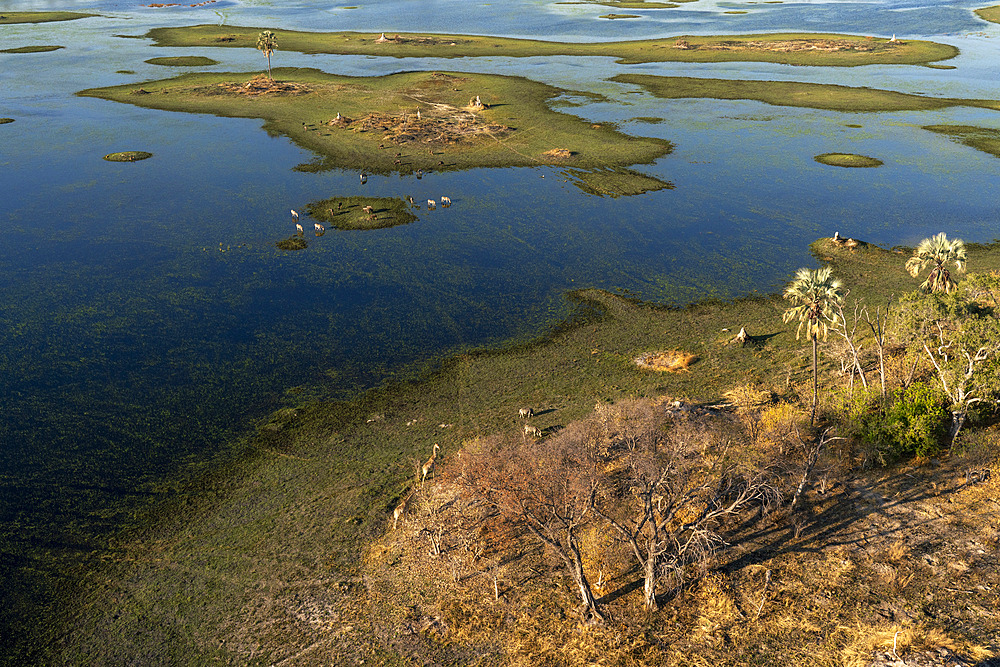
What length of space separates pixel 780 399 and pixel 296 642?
38.3 m

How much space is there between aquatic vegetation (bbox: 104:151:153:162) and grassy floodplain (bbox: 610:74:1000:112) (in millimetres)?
117636

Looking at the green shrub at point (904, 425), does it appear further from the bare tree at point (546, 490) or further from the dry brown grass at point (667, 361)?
the bare tree at point (546, 490)

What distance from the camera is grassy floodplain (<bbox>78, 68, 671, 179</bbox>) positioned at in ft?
379

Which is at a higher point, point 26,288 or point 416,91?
point 416,91

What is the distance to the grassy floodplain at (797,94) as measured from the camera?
14762 centimetres

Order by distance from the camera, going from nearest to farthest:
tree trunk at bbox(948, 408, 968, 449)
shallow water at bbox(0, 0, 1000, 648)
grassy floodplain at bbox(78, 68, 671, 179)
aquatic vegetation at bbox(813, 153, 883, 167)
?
tree trunk at bbox(948, 408, 968, 449)
shallow water at bbox(0, 0, 1000, 648)
aquatic vegetation at bbox(813, 153, 883, 167)
grassy floodplain at bbox(78, 68, 671, 179)

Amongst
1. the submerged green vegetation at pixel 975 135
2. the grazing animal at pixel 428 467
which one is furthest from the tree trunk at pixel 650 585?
the submerged green vegetation at pixel 975 135

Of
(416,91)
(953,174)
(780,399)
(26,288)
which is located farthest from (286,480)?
(416,91)

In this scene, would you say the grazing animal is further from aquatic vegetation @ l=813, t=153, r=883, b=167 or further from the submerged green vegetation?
the submerged green vegetation

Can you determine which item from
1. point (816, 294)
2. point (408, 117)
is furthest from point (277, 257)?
point (408, 117)

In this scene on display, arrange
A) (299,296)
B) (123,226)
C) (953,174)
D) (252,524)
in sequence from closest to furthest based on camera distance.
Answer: (252,524), (299,296), (123,226), (953,174)

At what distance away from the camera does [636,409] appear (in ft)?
154

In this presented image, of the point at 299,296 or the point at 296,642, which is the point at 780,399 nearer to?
the point at 296,642

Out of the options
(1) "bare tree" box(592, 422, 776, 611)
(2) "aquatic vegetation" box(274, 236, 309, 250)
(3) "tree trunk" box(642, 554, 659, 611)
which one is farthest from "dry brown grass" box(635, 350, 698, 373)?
(2) "aquatic vegetation" box(274, 236, 309, 250)
